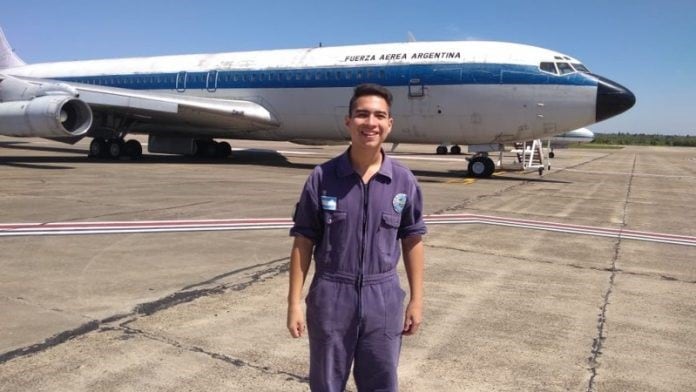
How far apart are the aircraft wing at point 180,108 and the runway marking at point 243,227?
→ 10662mm

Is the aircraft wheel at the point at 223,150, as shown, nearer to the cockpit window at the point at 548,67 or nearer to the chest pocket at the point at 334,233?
the cockpit window at the point at 548,67

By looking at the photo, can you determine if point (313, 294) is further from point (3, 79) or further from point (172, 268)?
point (3, 79)

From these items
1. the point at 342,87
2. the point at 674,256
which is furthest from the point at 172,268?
the point at 342,87

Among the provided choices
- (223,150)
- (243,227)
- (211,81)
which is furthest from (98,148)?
(243,227)

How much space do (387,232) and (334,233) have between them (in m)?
0.23

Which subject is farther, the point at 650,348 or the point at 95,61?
the point at 95,61

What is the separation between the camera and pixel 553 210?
11055 mm

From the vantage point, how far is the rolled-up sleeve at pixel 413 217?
98.8 inches

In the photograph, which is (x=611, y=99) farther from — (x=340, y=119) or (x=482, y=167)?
(x=340, y=119)

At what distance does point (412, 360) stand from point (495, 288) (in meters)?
1.95

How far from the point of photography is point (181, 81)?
20969 millimetres


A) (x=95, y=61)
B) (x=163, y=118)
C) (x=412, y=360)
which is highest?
(x=95, y=61)

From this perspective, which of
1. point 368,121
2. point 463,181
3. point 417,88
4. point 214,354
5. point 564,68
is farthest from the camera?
point 463,181

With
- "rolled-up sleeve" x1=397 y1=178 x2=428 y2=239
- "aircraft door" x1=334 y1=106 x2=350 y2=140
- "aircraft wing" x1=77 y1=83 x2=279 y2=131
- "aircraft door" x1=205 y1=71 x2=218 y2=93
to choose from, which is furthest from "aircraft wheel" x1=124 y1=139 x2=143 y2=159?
"rolled-up sleeve" x1=397 y1=178 x2=428 y2=239
